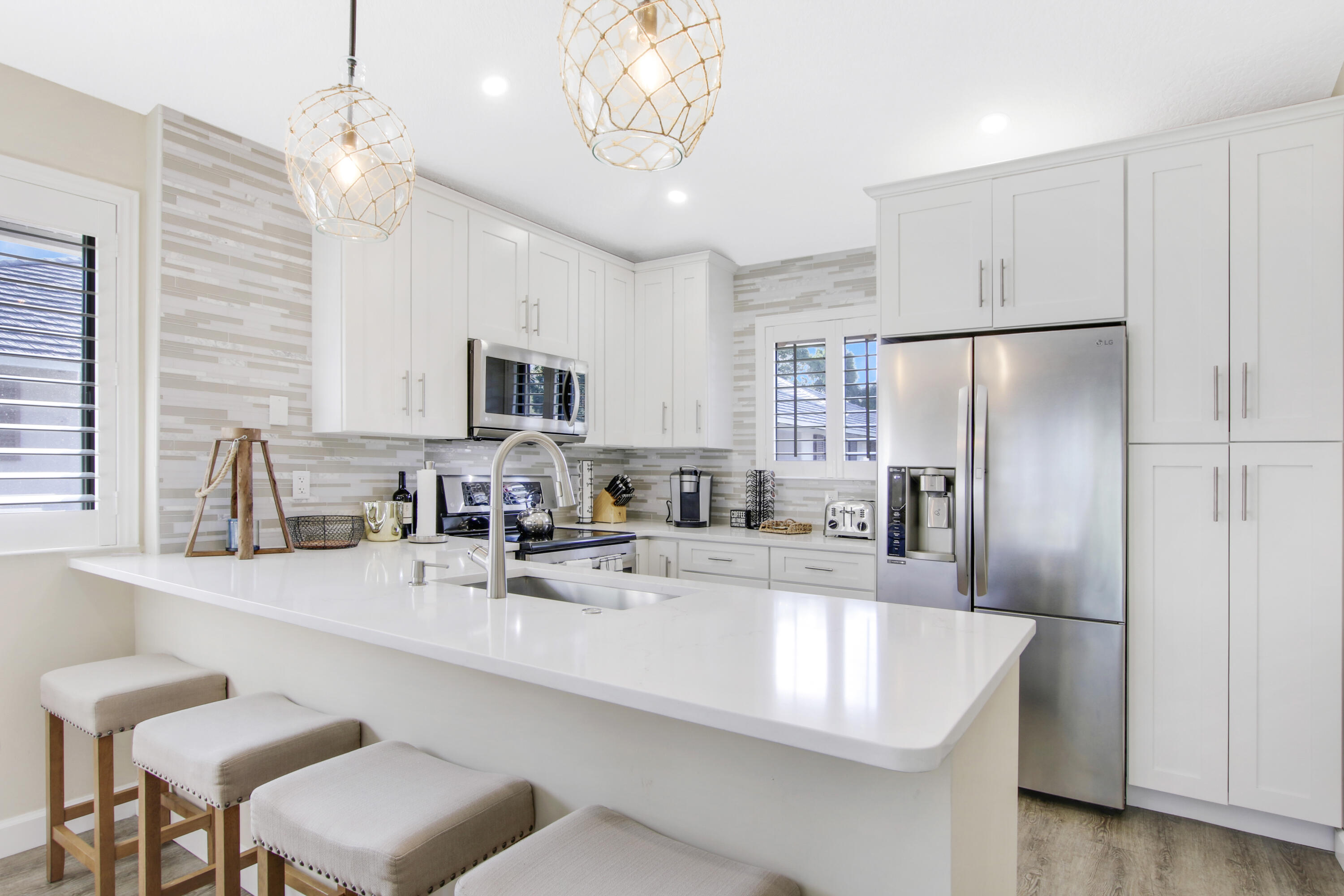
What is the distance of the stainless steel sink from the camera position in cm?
194

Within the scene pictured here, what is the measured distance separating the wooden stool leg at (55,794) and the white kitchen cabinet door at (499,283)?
2031 millimetres

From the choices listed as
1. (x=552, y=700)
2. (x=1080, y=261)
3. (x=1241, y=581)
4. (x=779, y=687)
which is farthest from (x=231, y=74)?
(x=1241, y=581)

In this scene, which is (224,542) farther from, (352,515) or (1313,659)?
(1313,659)

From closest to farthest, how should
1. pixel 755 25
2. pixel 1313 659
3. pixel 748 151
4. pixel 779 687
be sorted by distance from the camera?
pixel 779 687 → pixel 755 25 → pixel 1313 659 → pixel 748 151

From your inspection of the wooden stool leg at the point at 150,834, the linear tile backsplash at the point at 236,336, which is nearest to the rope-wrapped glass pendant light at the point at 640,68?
the wooden stool leg at the point at 150,834

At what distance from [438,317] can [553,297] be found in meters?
0.76

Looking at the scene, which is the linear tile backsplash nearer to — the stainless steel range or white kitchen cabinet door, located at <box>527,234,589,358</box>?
the stainless steel range

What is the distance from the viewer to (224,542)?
2627 mm

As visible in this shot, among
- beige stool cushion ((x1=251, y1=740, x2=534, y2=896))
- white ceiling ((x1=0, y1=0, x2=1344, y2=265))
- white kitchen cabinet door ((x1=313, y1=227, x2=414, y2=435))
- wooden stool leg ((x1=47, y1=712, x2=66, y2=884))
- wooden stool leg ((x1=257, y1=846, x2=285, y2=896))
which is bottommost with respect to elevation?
wooden stool leg ((x1=47, y1=712, x2=66, y2=884))

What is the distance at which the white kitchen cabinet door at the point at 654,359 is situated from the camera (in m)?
4.27

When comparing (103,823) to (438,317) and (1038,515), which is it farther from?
(1038,515)

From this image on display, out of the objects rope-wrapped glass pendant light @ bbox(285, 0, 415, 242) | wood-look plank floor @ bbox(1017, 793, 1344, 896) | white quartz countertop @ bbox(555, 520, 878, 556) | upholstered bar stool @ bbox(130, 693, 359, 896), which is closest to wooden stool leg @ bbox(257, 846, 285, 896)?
upholstered bar stool @ bbox(130, 693, 359, 896)

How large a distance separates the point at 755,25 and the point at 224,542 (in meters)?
2.50

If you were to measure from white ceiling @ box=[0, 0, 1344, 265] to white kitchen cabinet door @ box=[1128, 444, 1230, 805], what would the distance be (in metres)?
1.21
